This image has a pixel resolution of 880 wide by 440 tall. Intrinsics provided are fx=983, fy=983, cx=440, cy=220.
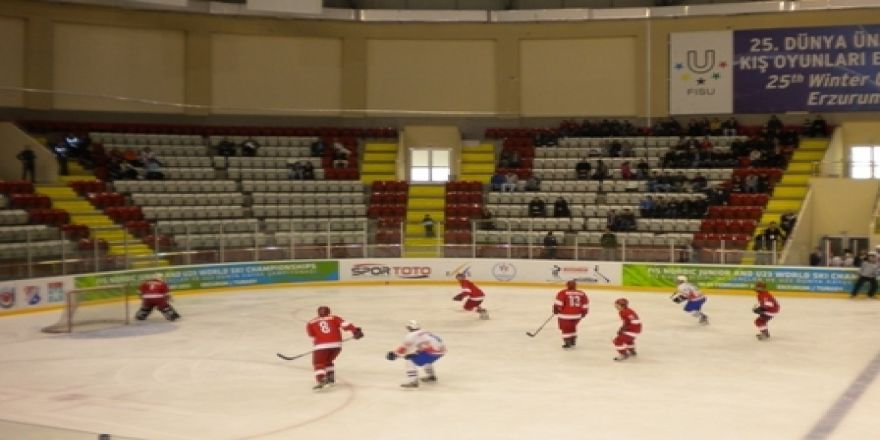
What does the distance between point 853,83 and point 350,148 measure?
1703cm

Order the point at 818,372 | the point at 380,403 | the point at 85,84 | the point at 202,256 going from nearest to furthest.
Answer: the point at 380,403 → the point at 818,372 → the point at 202,256 → the point at 85,84

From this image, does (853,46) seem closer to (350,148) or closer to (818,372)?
(350,148)

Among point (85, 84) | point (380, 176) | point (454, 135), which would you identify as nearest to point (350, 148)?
point (380, 176)

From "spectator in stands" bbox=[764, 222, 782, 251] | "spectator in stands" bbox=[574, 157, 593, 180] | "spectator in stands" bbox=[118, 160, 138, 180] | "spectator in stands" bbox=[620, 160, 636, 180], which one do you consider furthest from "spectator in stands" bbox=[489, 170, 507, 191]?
"spectator in stands" bbox=[118, 160, 138, 180]

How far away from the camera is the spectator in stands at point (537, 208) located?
30484 millimetres

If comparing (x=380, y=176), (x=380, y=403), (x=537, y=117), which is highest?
(x=537, y=117)

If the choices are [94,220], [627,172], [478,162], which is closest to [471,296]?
[94,220]

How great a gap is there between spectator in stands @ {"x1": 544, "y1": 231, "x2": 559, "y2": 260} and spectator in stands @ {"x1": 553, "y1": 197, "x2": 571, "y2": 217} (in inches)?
101

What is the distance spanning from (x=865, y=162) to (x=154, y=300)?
2115 cm

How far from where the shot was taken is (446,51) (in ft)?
116

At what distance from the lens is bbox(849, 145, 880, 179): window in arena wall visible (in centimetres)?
2981

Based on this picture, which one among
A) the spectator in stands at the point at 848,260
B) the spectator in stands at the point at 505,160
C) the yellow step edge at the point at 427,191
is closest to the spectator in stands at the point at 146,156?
the yellow step edge at the point at 427,191

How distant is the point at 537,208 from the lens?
30578 millimetres

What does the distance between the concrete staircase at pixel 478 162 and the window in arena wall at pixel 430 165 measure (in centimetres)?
69
